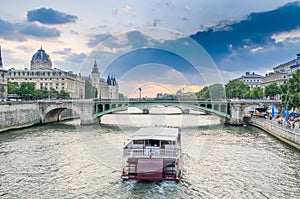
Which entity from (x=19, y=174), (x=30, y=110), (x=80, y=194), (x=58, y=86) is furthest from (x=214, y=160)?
(x=58, y=86)

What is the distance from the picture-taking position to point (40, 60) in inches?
5625

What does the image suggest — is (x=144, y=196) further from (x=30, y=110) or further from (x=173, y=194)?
(x=30, y=110)

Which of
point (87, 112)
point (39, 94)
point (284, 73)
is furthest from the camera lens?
point (284, 73)

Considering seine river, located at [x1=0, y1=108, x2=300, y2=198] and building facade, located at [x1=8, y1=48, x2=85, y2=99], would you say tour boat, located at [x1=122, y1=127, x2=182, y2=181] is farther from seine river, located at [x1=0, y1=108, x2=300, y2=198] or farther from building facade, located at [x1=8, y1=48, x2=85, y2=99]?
building facade, located at [x1=8, y1=48, x2=85, y2=99]

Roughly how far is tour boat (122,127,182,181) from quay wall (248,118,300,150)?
16.5 m

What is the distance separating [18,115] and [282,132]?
39.3 metres

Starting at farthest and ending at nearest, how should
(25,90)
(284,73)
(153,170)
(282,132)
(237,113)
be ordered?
(284,73) < (25,90) < (237,113) < (282,132) < (153,170)

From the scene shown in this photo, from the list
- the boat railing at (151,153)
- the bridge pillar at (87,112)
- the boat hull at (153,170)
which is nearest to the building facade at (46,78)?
the bridge pillar at (87,112)

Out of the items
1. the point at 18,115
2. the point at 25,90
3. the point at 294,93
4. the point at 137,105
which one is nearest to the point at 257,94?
the point at 294,93

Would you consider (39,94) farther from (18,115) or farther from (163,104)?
(163,104)

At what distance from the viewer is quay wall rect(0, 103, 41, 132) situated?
4763 cm

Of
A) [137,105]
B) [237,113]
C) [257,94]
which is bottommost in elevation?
[237,113]

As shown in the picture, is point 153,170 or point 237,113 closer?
point 153,170

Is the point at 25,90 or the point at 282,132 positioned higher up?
the point at 25,90
